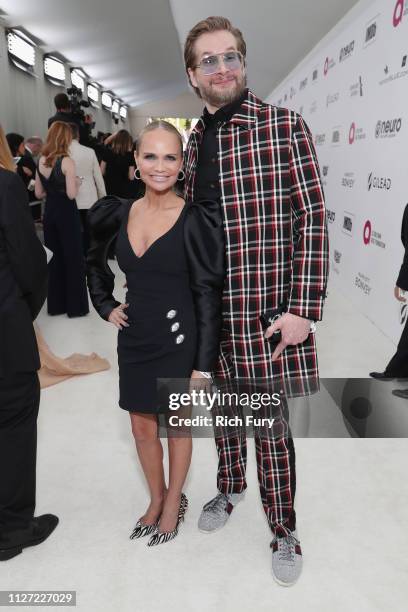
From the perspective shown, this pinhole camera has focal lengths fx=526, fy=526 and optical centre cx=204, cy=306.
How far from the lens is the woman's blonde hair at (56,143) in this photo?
4125mm

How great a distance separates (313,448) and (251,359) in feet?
3.76

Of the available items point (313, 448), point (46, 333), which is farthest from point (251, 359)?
point (46, 333)

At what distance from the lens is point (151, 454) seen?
176 cm

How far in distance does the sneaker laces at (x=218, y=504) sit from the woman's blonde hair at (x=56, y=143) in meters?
3.09

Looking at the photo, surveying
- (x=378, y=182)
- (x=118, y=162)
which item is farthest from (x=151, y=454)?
(x=118, y=162)

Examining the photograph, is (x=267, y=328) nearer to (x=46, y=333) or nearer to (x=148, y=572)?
(x=148, y=572)

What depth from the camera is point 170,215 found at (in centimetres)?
154

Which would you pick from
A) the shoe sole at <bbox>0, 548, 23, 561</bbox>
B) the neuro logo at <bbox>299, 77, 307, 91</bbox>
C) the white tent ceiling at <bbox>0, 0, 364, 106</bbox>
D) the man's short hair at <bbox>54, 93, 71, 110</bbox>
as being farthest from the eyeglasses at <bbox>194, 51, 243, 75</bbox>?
the neuro logo at <bbox>299, 77, 307, 91</bbox>

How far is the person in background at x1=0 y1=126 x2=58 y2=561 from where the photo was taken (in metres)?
1.52

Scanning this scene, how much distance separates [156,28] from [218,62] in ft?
35.0

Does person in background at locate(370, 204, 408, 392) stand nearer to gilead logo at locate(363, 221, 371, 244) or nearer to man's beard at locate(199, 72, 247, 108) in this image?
gilead logo at locate(363, 221, 371, 244)

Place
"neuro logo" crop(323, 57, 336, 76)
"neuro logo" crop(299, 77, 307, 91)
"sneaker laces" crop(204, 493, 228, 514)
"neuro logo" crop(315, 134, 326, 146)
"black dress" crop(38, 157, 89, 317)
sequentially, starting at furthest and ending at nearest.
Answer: "neuro logo" crop(299, 77, 307, 91)
"neuro logo" crop(315, 134, 326, 146)
"neuro logo" crop(323, 57, 336, 76)
"black dress" crop(38, 157, 89, 317)
"sneaker laces" crop(204, 493, 228, 514)

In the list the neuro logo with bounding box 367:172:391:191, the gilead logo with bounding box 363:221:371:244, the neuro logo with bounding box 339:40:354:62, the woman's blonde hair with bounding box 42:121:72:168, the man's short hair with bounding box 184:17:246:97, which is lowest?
the gilead logo with bounding box 363:221:371:244

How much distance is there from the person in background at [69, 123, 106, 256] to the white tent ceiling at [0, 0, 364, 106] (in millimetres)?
2916
